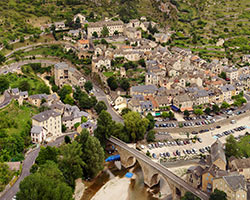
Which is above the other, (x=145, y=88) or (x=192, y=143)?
(x=145, y=88)

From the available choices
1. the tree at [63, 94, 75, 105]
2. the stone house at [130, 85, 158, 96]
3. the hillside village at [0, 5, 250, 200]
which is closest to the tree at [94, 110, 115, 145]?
the hillside village at [0, 5, 250, 200]

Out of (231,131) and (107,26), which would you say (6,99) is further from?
(231,131)

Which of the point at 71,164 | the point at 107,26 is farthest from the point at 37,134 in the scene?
the point at 107,26

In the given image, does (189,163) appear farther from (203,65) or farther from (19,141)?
(203,65)

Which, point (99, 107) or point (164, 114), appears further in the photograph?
point (164, 114)

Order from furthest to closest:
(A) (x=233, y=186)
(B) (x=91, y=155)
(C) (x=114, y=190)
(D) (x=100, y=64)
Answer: (D) (x=100, y=64)
(B) (x=91, y=155)
(C) (x=114, y=190)
(A) (x=233, y=186)

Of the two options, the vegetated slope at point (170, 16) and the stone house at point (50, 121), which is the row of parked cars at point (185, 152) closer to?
the stone house at point (50, 121)

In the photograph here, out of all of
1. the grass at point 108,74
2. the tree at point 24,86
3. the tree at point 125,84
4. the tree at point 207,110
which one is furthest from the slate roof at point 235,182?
the tree at point 24,86

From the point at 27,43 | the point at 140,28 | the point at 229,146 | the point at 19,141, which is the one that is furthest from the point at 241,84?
the point at 27,43
